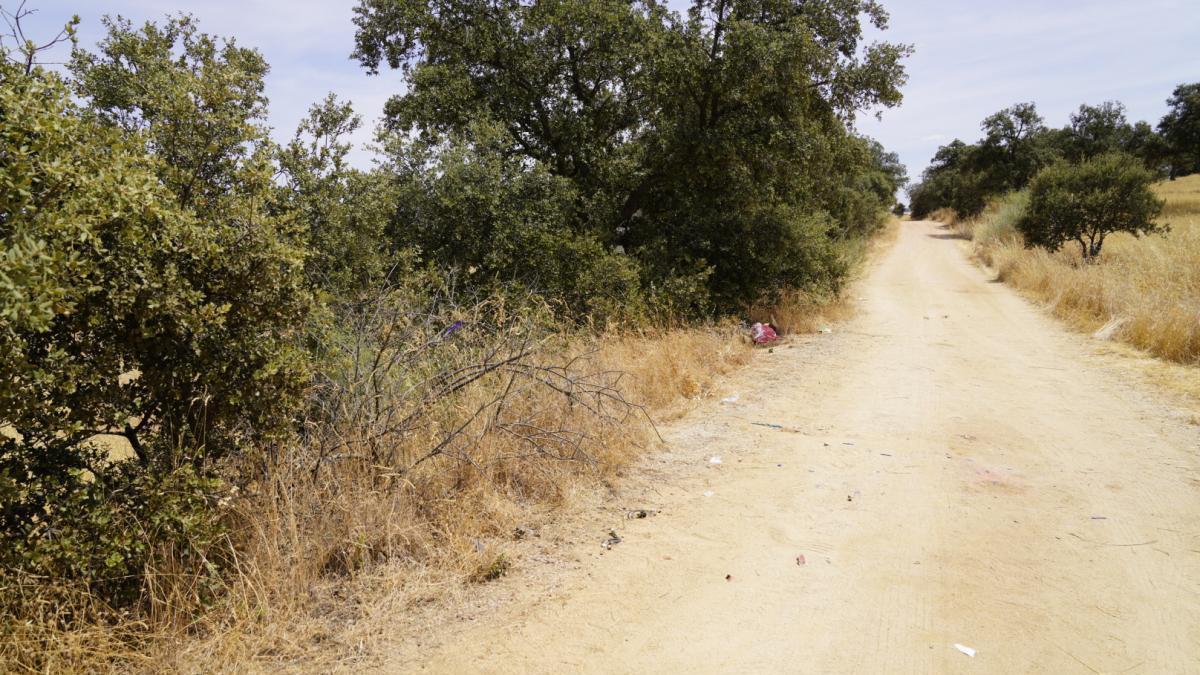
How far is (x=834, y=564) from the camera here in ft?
12.4

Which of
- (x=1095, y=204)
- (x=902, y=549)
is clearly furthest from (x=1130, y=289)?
(x=902, y=549)

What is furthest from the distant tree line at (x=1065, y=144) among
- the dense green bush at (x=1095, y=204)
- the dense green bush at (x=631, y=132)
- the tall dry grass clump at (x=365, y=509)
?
the tall dry grass clump at (x=365, y=509)

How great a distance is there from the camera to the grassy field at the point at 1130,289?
324 inches

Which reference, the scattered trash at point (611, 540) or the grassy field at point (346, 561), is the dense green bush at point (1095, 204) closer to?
the grassy field at point (346, 561)

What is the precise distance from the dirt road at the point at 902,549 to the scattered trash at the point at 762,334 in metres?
2.87

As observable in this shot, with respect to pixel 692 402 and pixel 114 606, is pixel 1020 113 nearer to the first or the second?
pixel 692 402

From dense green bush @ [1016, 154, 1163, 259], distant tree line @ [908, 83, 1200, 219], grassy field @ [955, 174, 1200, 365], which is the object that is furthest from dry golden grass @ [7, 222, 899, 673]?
distant tree line @ [908, 83, 1200, 219]

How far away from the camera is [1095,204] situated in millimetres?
16422

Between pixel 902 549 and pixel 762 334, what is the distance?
21.6ft

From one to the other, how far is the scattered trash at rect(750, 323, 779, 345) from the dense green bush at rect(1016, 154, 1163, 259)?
11496mm

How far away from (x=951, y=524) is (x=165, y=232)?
4803mm

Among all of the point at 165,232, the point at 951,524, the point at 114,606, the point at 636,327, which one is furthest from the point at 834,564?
the point at 636,327

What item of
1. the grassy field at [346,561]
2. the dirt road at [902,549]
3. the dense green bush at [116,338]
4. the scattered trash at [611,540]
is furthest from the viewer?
the scattered trash at [611,540]

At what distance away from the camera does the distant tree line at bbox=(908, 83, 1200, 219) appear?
122 ft
